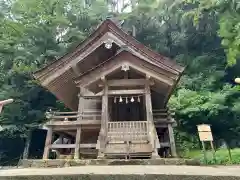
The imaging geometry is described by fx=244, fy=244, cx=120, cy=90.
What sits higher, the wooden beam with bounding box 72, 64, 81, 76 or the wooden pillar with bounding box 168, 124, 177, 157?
the wooden beam with bounding box 72, 64, 81, 76

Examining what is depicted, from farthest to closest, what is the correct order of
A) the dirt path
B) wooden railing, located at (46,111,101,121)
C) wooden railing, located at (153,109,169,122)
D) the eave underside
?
wooden railing, located at (153,109,169,122) < wooden railing, located at (46,111,101,121) < the eave underside < the dirt path

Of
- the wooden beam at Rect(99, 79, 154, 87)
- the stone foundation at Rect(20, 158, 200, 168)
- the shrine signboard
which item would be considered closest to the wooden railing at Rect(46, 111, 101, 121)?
the wooden beam at Rect(99, 79, 154, 87)

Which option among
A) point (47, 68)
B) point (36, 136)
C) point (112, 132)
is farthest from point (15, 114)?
point (112, 132)

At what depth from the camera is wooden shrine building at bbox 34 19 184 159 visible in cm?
934

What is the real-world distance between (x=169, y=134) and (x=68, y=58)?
6.02 metres

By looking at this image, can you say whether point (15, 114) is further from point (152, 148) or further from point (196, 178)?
point (196, 178)

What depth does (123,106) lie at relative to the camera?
533 inches

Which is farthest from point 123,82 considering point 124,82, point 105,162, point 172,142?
point 105,162

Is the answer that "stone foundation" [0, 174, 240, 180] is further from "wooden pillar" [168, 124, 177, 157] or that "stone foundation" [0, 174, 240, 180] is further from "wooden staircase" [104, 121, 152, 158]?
"wooden pillar" [168, 124, 177, 157]

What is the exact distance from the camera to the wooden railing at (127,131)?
9.36 metres

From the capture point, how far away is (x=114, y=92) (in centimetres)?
1036

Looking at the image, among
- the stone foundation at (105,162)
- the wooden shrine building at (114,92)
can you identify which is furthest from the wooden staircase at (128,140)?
the stone foundation at (105,162)

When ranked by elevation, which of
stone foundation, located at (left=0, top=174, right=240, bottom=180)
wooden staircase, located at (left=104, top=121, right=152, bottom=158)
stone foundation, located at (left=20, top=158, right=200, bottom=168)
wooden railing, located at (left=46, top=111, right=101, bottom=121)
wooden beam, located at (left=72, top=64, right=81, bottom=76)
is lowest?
stone foundation, located at (left=0, top=174, right=240, bottom=180)

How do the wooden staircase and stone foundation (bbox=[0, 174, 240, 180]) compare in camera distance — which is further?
the wooden staircase
